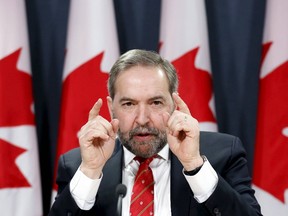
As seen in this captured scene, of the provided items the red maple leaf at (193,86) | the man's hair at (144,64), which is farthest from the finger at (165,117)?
the red maple leaf at (193,86)

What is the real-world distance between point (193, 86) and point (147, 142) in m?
0.68

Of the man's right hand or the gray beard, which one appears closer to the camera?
the man's right hand

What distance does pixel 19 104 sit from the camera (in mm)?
2350

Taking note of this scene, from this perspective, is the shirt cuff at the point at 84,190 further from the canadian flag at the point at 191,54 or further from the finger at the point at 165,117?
the canadian flag at the point at 191,54

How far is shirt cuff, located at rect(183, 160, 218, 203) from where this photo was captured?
1.54m

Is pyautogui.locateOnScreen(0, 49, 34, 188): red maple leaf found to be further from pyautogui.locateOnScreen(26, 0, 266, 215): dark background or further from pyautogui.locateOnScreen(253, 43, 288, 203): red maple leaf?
pyautogui.locateOnScreen(253, 43, 288, 203): red maple leaf

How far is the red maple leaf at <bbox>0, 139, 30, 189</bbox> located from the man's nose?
2.61 ft

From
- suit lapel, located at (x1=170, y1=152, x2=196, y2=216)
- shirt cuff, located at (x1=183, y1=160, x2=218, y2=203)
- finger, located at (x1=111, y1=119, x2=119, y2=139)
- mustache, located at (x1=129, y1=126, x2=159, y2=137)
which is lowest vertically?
suit lapel, located at (x1=170, y1=152, x2=196, y2=216)

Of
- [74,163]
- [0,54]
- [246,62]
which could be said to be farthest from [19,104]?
[246,62]

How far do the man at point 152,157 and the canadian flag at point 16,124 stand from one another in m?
0.50

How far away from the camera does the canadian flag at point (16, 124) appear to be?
232 cm

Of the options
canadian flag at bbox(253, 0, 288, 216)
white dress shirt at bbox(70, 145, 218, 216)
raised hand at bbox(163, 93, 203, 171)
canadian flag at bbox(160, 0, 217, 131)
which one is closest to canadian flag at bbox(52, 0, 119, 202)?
canadian flag at bbox(160, 0, 217, 131)

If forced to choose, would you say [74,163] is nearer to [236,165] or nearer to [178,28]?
[236,165]

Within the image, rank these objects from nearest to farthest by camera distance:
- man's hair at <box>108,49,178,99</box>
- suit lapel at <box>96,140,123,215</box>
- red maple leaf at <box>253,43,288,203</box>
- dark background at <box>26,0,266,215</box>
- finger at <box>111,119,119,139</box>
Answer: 1. finger at <box>111,119,119,139</box>
2. suit lapel at <box>96,140,123,215</box>
3. man's hair at <box>108,49,178,99</box>
4. red maple leaf at <box>253,43,288,203</box>
5. dark background at <box>26,0,266,215</box>
